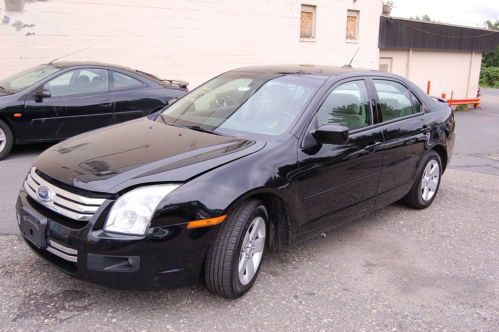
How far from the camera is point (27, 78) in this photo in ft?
24.1

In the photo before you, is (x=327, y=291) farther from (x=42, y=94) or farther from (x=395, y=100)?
(x=42, y=94)

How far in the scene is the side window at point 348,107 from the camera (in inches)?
153

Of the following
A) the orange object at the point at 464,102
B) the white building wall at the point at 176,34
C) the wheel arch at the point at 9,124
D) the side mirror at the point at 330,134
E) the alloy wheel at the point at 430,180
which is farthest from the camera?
the orange object at the point at 464,102

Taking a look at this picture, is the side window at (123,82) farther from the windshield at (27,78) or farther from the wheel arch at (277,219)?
the wheel arch at (277,219)

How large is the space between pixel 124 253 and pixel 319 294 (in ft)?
4.79

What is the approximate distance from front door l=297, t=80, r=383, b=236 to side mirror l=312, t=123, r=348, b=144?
8 cm

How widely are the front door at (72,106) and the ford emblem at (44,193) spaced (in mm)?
4372

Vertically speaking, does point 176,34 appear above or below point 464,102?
above

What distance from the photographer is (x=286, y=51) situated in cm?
1421

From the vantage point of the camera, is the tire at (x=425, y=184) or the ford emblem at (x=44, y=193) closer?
the ford emblem at (x=44, y=193)

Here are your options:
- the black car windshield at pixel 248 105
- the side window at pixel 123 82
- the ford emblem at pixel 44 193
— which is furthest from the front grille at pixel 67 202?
the side window at pixel 123 82

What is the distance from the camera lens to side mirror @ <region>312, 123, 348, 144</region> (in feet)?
11.4

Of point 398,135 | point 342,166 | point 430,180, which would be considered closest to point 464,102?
point 430,180

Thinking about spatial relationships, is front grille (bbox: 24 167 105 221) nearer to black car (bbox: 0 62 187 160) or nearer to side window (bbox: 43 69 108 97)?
black car (bbox: 0 62 187 160)
